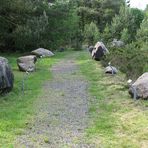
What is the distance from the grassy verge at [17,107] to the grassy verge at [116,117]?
1.75 metres

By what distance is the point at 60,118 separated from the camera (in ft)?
34.7

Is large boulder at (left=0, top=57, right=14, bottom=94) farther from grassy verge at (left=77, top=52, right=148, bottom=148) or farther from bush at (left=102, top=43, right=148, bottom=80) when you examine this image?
bush at (left=102, top=43, right=148, bottom=80)

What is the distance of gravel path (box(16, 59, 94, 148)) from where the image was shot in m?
8.45

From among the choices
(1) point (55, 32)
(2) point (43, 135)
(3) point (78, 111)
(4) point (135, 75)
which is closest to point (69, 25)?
(1) point (55, 32)

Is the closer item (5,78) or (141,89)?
(141,89)

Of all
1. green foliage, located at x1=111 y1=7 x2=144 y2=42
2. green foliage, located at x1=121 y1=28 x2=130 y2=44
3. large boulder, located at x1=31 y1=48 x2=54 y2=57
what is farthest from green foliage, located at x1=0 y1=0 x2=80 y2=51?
green foliage, located at x1=111 y1=7 x2=144 y2=42

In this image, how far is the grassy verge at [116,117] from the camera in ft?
28.3

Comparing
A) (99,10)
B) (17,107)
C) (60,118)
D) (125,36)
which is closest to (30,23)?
(125,36)

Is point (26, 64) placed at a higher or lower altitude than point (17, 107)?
higher

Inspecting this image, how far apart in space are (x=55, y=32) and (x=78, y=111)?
23017 millimetres

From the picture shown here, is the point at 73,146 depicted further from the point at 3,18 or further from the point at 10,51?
the point at 10,51

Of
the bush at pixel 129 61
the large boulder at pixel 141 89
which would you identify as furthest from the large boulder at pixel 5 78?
the bush at pixel 129 61

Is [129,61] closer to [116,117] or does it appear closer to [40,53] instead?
[40,53]

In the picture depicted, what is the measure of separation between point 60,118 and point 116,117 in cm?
152
